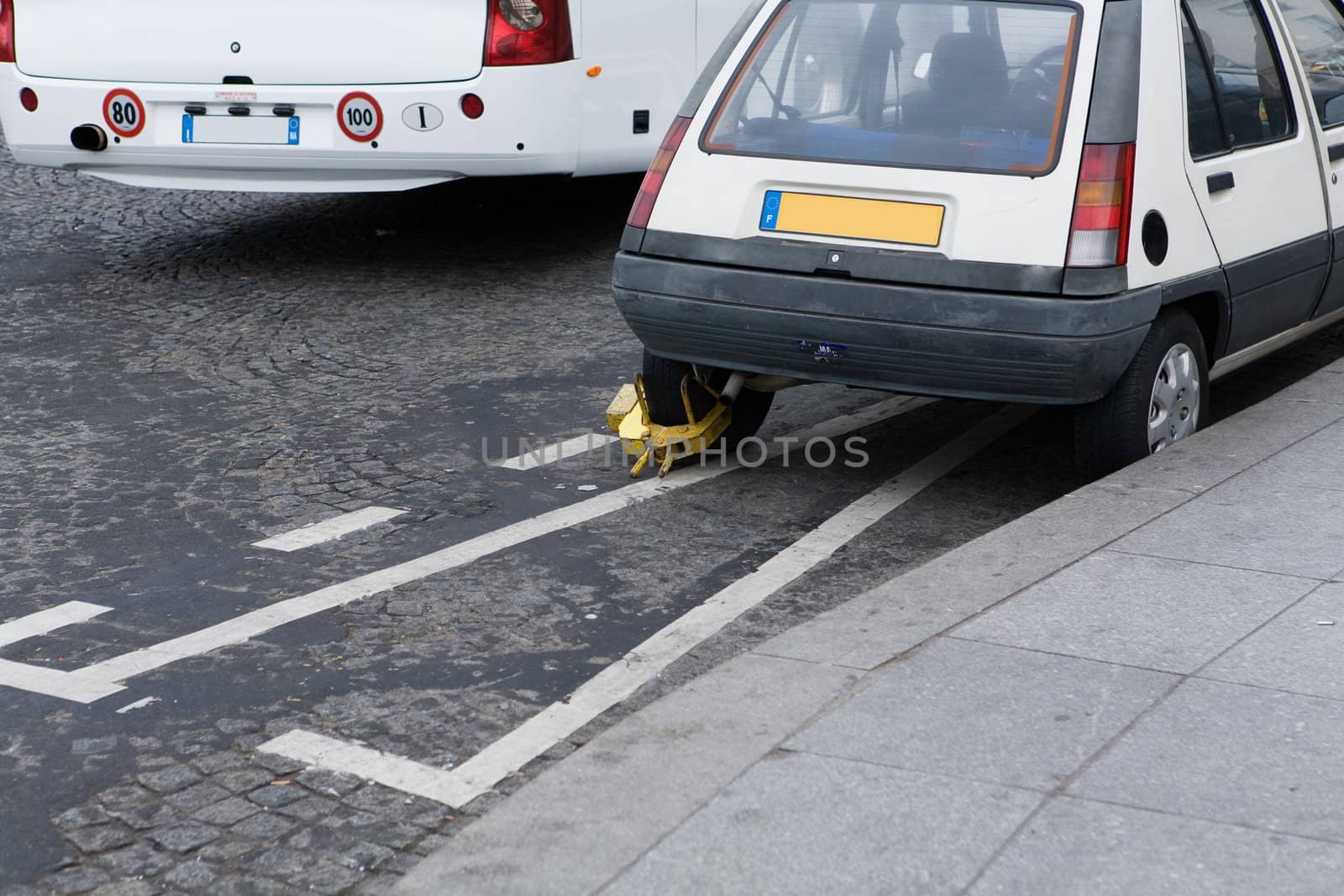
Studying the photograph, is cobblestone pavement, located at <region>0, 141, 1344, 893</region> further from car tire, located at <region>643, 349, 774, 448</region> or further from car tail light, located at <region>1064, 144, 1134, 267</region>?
car tail light, located at <region>1064, 144, 1134, 267</region>

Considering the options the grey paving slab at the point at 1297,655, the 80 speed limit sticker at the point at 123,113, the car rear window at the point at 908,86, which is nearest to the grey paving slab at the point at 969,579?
the grey paving slab at the point at 1297,655

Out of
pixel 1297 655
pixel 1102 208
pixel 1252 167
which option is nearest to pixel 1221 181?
pixel 1252 167

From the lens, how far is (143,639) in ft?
14.0

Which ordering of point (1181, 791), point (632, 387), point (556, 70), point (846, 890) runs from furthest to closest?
point (556, 70)
point (632, 387)
point (1181, 791)
point (846, 890)

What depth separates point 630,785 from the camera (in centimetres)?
333

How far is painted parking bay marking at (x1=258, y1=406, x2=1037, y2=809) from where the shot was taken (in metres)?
3.55

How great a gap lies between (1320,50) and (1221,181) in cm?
136

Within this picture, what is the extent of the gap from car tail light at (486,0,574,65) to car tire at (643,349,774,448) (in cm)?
278

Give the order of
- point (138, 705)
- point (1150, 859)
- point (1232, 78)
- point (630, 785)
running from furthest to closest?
point (1232, 78) < point (138, 705) < point (630, 785) < point (1150, 859)

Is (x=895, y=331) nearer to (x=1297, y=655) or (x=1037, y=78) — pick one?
(x=1037, y=78)

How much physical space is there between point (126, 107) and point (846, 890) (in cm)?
663

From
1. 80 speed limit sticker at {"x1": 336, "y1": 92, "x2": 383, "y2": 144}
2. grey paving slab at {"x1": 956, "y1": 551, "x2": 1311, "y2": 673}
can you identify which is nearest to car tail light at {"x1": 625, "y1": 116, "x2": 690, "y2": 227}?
grey paving slab at {"x1": 956, "y1": 551, "x2": 1311, "y2": 673}

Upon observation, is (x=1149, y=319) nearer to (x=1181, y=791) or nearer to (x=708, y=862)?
(x=1181, y=791)

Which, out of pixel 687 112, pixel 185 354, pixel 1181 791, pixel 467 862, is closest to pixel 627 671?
pixel 467 862
